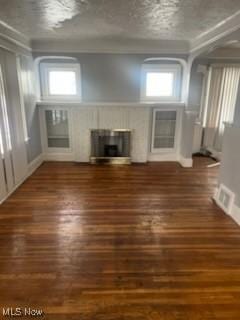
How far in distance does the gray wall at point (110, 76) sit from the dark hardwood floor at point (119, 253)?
6.86ft

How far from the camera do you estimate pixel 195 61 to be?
4691 millimetres

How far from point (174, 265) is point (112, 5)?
9.07 feet

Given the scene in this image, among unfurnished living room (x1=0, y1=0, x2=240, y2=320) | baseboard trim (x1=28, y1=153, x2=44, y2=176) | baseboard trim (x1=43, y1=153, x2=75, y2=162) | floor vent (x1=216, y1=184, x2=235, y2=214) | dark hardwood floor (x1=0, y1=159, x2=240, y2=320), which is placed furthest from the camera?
baseboard trim (x1=43, y1=153, x2=75, y2=162)

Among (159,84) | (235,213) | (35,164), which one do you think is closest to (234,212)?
(235,213)

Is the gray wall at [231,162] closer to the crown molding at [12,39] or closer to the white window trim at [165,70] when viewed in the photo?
the white window trim at [165,70]

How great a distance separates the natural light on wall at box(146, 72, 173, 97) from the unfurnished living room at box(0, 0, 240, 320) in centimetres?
2

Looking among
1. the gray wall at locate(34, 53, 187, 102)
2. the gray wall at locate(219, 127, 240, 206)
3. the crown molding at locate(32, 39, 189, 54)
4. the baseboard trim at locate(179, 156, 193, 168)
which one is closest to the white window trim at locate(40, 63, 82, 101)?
the gray wall at locate(34, 53, 187, 102)

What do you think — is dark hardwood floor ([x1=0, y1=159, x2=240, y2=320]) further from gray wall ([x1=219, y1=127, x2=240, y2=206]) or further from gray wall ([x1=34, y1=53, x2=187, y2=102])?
gray wall ([x1=34, y1=53, x2=187, y2=102])

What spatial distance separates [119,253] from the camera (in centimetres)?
217

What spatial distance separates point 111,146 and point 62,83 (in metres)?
1.73

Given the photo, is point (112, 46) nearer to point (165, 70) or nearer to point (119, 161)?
point (165, 70)

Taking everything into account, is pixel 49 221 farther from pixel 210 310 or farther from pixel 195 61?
pixel 195 61

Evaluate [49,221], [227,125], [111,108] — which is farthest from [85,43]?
[49,221]

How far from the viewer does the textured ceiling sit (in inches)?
95.9
